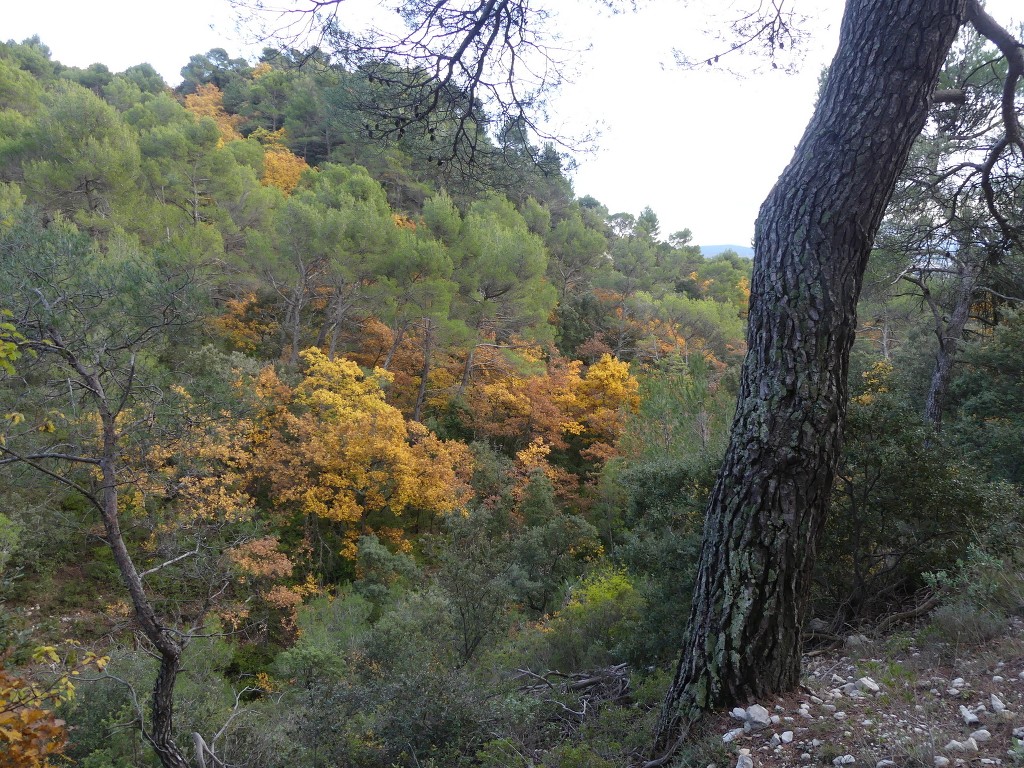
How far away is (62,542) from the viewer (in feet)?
30.7

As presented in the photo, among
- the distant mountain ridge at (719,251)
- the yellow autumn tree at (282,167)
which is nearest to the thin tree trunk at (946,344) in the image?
the yellow autumn tree at (282,167)

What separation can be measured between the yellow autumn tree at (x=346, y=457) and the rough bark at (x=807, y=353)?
929 cm

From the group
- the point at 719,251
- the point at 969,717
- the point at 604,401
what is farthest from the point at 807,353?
the point at 719,251

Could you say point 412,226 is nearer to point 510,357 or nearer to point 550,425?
point 510,357

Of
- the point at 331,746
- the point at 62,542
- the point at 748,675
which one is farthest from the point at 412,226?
the point at 748,675

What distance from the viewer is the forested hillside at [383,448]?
3.83 metres

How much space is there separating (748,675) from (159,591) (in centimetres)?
1010

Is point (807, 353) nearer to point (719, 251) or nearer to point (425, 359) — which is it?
point (425, 359)

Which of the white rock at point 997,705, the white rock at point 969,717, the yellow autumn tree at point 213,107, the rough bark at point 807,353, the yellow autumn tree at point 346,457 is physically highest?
the yellow autumn tree at point 213,107

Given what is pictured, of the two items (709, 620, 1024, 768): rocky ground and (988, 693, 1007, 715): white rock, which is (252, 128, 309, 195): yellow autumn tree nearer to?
(709, 620, 1024, 768): rocky ground

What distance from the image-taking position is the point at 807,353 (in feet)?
7.47

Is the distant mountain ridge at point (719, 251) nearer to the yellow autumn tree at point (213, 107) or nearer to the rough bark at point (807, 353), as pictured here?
the yellow autumn tree at point (213, 107)

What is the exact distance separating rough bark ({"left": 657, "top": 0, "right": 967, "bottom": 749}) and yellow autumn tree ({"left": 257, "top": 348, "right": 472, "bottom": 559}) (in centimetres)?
929

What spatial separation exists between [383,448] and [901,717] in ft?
32.2
